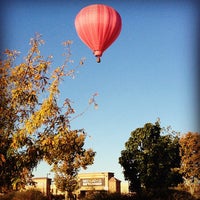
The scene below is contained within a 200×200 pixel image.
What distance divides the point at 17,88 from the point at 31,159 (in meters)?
2.37

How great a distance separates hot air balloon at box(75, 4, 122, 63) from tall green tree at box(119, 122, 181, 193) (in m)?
31.0

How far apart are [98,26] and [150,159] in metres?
32.8

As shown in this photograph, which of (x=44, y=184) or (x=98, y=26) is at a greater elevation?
(x=98, y=26)

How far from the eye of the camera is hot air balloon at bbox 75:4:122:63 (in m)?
18.0

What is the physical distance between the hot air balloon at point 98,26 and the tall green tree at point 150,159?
102 ft

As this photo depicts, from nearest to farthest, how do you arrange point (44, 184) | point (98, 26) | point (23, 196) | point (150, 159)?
point (98, 26), point (23, 196), point (150, 159), point (44, 184)

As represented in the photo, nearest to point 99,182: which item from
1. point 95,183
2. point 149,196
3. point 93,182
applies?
point 95,183

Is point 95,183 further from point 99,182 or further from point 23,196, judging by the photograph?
point 23,196

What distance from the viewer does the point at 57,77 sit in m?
13.9

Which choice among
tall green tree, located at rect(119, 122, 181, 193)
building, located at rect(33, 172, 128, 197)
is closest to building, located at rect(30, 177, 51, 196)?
building, located at rect(33, 172, 128, 197)

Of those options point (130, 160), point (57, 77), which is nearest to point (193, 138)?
point (130, 160)

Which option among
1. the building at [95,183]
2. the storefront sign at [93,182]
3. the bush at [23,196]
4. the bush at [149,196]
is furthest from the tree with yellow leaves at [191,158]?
the bush at [23,196]

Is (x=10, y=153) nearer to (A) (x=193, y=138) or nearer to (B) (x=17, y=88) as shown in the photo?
(B) (x=17, y=88)

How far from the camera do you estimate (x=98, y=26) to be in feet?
59.0
